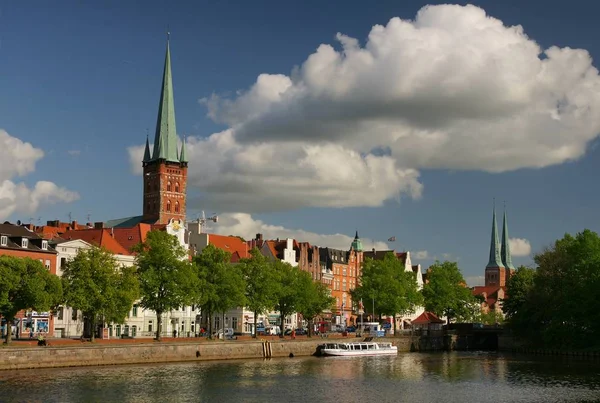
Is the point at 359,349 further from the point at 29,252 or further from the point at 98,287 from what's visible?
the point at 29,252

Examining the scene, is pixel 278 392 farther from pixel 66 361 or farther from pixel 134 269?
pixel 134 269

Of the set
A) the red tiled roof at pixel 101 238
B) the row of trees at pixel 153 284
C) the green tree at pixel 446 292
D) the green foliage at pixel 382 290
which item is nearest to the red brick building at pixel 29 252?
the row of trees at pixel 153 284

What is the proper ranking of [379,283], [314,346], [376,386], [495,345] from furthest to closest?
1. [495,345]
2. [379,283]
3. [314,346]
4. [376,386]

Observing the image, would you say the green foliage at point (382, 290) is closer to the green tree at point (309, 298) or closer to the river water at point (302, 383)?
the green tree at point (309, 298)

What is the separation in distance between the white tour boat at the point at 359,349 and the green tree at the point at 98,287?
34.6m

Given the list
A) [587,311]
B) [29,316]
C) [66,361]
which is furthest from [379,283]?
[66,361]

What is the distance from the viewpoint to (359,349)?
5074 inches

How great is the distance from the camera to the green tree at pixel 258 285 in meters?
124

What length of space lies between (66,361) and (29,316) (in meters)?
22.4

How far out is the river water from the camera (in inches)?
2704

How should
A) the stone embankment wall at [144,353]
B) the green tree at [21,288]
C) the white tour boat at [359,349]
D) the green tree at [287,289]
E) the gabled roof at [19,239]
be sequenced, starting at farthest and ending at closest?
the green tree at [287,289] → the white tour boat at [359,349] → the gabled roof at [19,239] → the green tree at [21,288] → the stone embankment wall at [144,353]

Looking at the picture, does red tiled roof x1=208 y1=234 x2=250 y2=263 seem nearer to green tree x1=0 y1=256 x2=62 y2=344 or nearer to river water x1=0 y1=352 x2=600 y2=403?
river water x1=0 y1=352 x2=600 y2=403

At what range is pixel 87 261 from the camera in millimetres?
97125

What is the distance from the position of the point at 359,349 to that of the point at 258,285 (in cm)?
1912
